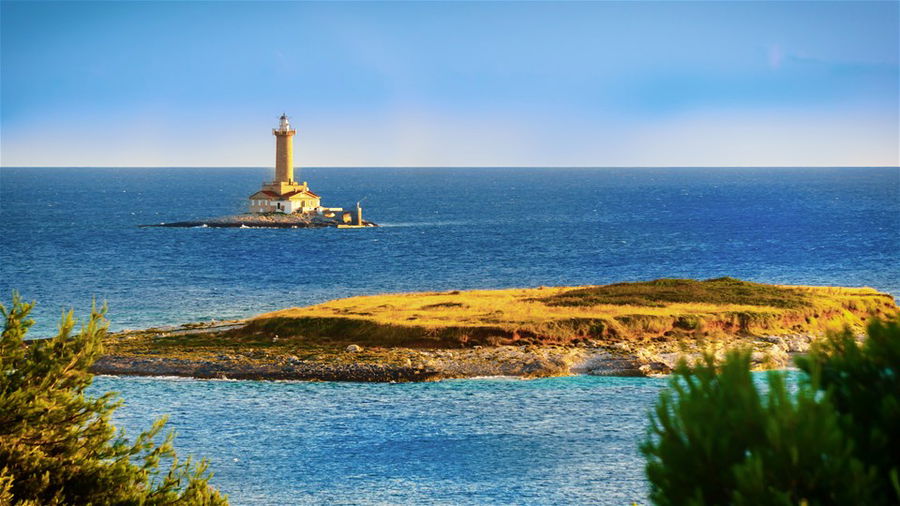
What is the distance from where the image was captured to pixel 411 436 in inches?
1650

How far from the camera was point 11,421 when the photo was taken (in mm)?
18297

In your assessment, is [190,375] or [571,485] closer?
[571,485]

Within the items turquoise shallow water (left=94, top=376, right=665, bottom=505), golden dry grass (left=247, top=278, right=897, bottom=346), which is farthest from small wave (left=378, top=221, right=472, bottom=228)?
turquoise shallow water (left=94, top=376, right=665, bottom=505)

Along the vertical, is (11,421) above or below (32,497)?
above

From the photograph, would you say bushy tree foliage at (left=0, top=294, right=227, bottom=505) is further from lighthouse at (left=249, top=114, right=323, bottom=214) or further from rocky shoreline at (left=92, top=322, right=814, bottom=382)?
lighthouse at (left=249, top=114, right=323, bottom=214)

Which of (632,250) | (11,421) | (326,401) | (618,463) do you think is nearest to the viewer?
(11,421)

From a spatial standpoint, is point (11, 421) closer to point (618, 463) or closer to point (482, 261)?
point (618, 463)

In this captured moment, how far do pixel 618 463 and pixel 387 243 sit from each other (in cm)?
10050

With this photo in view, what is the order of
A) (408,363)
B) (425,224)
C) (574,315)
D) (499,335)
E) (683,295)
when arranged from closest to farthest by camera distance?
(408,363) < (499,335) < (574,315) < (683,295) < (425,224)

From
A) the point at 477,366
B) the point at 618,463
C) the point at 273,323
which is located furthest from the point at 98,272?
the point at 618,463

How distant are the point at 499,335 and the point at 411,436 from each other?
17678 millimetres

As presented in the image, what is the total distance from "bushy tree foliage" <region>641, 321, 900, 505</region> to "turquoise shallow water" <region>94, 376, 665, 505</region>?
23.8 metres

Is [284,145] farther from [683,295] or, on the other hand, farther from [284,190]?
[683,295]

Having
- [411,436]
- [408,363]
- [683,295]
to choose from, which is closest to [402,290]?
[683,295]
